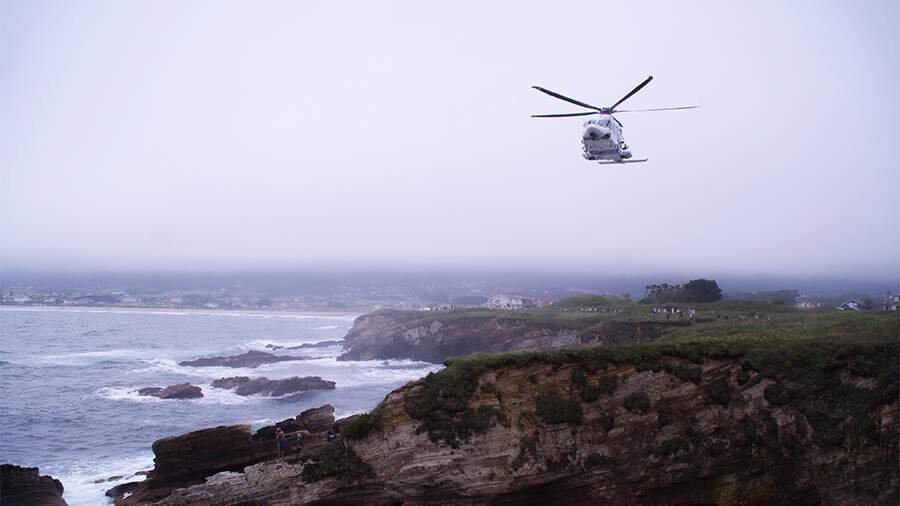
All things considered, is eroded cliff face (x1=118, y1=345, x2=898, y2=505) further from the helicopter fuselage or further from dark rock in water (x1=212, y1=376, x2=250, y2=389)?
dark rock in water (x1=212, y1=376, x2=250, y2=389)

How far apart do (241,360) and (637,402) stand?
168 ft

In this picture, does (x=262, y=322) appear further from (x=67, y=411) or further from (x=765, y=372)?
(x=765, y=372)

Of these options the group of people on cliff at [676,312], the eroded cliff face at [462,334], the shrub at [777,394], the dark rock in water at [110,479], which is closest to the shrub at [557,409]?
the shrub at [777,394]

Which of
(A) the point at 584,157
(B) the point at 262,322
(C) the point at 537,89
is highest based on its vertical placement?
(C) the point at 537,89

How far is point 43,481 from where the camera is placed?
22.4m

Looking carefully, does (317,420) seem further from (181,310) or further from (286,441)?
(181,310)

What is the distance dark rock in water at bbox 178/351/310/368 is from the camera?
5941cm

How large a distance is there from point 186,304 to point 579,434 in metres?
140

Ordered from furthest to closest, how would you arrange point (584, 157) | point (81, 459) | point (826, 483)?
1. point (81, 459)
2. point (584, 157)
3. point (826, 483)

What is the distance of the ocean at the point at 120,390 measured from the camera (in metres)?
29.1

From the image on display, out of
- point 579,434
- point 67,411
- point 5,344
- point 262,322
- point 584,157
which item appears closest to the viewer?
point 579,434

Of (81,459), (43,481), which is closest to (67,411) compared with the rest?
(81,459)

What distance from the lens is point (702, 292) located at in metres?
53.1

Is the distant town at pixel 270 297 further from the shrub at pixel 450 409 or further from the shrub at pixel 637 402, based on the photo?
the shrub at pixel 637 402
